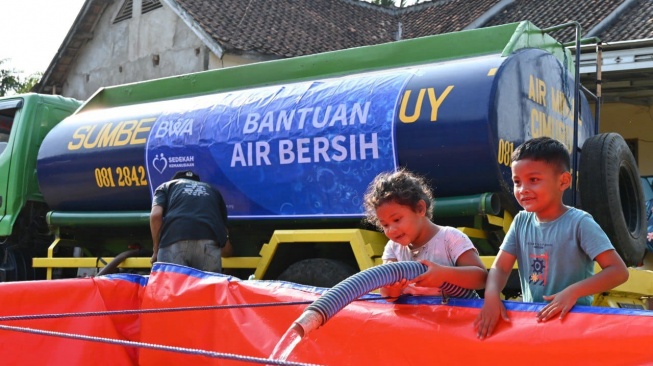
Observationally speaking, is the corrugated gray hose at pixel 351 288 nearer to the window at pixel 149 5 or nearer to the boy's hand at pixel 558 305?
the boy's hand at pixel 558 305

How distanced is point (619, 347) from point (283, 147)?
376 centimetres

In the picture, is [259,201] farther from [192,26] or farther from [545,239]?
[192,26]

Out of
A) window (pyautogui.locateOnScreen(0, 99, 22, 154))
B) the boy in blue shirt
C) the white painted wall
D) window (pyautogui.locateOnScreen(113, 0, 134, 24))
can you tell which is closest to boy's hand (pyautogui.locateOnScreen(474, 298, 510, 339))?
the boy in blue shirt

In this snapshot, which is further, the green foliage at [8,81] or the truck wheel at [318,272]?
the green foliage at [8,81]

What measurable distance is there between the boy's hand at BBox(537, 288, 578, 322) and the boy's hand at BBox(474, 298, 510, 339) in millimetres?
165

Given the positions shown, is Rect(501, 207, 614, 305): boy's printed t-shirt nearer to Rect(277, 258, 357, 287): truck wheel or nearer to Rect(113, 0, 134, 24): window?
Rect(277, 258, 357, 287): truck wheel

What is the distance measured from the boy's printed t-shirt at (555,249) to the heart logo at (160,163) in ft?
14.1

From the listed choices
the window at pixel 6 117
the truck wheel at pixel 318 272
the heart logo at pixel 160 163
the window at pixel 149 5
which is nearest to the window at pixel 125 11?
the window at pixel 149 5

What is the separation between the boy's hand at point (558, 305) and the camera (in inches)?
116

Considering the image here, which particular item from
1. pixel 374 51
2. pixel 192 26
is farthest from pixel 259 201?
pixel 192 26

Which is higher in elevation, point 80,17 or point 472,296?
point 80,17

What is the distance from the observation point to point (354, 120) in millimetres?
5910

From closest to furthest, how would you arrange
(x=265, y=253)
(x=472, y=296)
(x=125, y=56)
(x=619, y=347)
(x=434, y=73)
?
(x=619, y=347)
(x=472, y=296)
(x=434, y=73)
(x=265, y=253)
(x=125, y=56)

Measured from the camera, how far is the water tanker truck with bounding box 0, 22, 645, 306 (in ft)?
18.3
